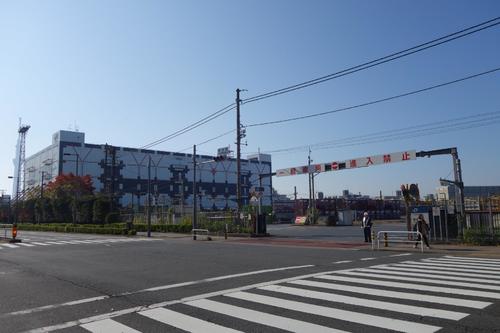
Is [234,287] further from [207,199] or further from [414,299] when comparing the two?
[207,199]

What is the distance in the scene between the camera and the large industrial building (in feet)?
346

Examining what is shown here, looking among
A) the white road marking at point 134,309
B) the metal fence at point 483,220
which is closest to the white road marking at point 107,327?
the white road marking at point 134,309

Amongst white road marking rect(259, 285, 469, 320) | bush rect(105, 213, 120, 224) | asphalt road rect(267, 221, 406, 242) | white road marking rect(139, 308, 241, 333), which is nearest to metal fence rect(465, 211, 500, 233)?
asphalt road rect(267, 221, 406, 242)

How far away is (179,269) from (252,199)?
70.7ft

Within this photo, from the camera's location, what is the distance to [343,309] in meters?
7.68

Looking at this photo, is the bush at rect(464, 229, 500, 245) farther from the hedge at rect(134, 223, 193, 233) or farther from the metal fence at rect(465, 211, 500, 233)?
the hedge at rect(134, 223, 193, 233)

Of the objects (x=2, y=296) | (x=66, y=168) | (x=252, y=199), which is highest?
(x=66, y=168)

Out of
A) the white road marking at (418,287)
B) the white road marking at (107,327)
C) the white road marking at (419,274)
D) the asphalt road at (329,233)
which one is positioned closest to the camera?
the white road marking at (107,327)

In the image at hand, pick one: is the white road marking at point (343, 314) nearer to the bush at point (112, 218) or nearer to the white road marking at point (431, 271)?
the white road marking at point (431, 271)

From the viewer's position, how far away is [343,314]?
7.29 meters

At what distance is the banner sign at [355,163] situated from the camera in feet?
104

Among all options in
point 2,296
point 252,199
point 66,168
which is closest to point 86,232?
point 252,199

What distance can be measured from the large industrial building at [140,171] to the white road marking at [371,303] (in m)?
84.4

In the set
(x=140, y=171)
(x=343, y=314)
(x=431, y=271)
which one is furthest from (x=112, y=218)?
(x=140, y=171)
